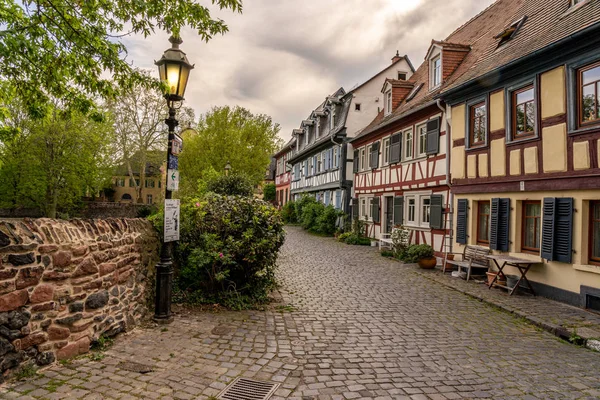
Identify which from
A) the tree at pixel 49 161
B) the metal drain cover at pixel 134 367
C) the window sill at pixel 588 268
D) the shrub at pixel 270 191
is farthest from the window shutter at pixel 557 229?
the shrub at pixel 270 191

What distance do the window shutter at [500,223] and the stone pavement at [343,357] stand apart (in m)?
2.70

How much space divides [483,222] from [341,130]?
13311 mm

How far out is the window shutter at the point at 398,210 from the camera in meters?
16.5

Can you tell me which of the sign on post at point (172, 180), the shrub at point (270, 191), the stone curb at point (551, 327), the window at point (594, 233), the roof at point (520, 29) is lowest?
the stone curb at point (551, 327)

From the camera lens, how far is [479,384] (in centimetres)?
423

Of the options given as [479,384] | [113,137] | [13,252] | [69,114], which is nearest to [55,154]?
[113,137]

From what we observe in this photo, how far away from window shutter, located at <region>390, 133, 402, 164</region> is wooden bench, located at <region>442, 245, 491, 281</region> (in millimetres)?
6311

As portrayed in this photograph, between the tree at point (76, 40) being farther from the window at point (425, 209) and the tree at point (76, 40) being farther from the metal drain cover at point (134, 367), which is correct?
the window at point (425, 209)

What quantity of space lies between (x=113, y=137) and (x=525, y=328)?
3549 centimetres

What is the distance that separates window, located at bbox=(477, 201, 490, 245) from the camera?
11008 millimetres

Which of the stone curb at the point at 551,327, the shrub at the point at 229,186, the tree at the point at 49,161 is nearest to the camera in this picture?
the stone curb at the point at 551,327

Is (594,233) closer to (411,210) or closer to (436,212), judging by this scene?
(436,212)

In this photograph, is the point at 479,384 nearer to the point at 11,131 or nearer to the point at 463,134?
the point at 463,134

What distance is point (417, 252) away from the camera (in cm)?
1341
